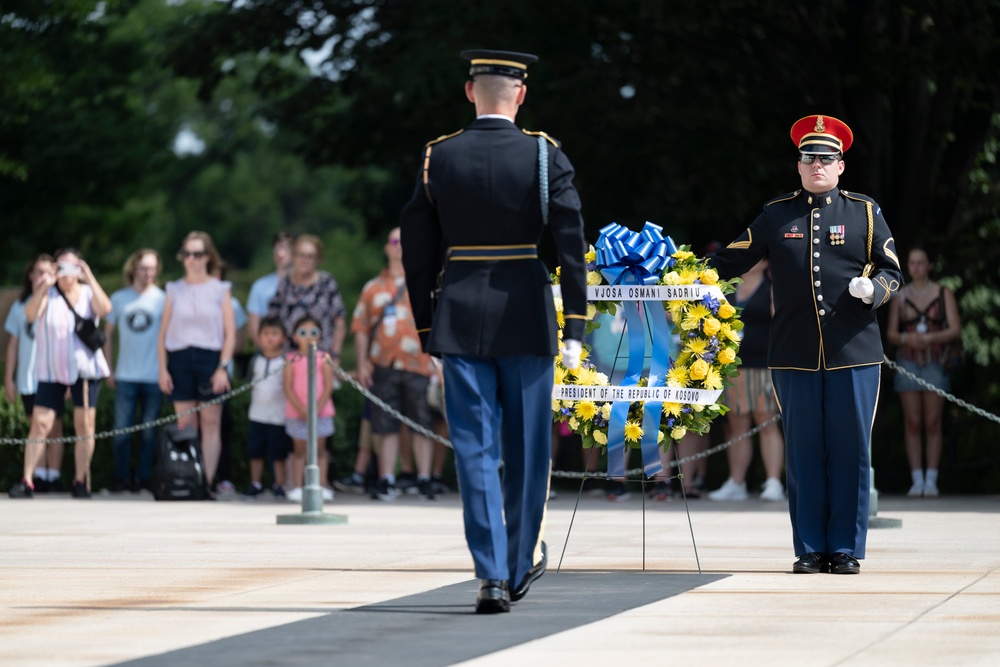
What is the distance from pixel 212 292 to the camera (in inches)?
591

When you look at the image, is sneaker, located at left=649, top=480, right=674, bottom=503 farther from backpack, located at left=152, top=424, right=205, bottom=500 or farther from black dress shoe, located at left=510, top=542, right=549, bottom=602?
black dress shoe, located at left=510, top=542, right=549, bottom=602

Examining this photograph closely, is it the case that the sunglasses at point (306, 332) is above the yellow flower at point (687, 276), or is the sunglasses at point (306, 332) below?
above

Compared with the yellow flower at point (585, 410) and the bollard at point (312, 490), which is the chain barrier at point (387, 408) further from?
the yellow flower at point (585, 410)

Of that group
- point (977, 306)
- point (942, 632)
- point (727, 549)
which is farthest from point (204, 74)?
point (942, 632)

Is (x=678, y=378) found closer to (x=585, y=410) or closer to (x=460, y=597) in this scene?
(x=585, y=410)

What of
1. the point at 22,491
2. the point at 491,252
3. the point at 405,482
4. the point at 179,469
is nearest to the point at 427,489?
the point at 405,482

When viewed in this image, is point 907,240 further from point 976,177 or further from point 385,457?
point 385,457

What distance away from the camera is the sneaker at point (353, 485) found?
15.7 m

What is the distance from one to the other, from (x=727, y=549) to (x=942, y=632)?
3.54 metres

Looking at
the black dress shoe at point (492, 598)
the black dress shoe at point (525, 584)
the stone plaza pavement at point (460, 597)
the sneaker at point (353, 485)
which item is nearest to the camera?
the stone plaza pavement at point (460, 597)

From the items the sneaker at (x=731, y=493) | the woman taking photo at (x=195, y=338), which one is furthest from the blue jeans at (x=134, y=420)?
the sneaker at (x=731, y=493)

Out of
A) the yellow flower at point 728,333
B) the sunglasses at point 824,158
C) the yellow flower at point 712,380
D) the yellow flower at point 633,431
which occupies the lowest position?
the yellow flower at point 633,431

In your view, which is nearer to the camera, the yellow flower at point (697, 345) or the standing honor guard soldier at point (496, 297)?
the standing honor guard soldier at point (496, 297)

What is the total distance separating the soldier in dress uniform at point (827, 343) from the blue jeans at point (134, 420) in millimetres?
7822
